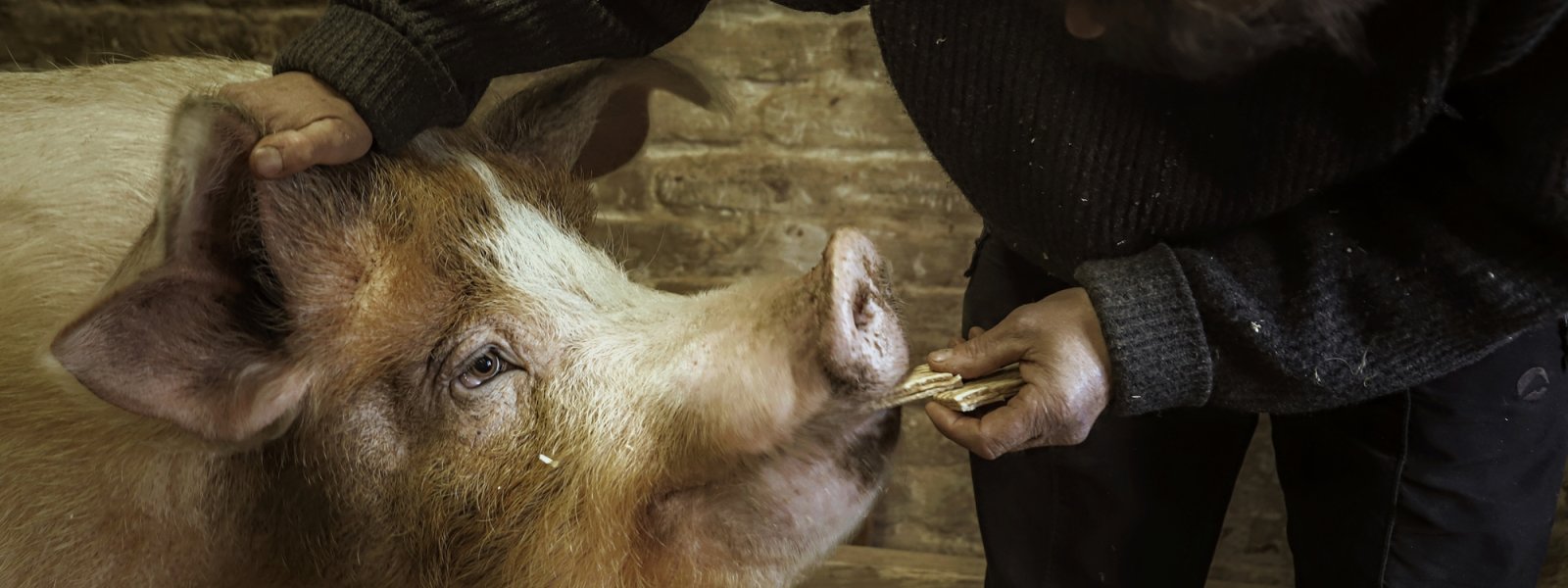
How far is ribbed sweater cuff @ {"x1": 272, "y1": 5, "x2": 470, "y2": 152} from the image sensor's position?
1124 mm

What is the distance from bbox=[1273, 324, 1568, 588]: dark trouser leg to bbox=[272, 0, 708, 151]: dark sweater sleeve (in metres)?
0.97

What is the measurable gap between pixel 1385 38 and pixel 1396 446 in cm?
51

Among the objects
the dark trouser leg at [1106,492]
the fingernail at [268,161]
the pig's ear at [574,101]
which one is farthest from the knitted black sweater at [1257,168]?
the dark trouser leg at [1106,492]

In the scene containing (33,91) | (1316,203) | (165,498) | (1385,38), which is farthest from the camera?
(33,91)

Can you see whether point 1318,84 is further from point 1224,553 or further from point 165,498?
point 1224,553

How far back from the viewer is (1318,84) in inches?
39.7

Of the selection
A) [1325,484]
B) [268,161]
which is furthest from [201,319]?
[1325,484]

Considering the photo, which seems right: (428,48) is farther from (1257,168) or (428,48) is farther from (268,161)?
(1257,168)

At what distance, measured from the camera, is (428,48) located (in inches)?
45.8

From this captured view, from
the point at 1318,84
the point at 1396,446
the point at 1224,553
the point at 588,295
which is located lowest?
the point at 1224,553

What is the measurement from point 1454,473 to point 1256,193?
0.44 m

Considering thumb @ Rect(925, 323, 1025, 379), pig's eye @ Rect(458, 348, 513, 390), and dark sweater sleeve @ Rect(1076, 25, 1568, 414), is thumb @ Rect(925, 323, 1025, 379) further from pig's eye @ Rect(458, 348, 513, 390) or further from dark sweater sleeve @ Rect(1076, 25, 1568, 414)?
pig's eye @ Rect(458, 348, 513, 390)

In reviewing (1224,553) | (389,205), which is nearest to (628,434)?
(389,205)

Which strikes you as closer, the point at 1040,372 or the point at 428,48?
the point at 1040,372
